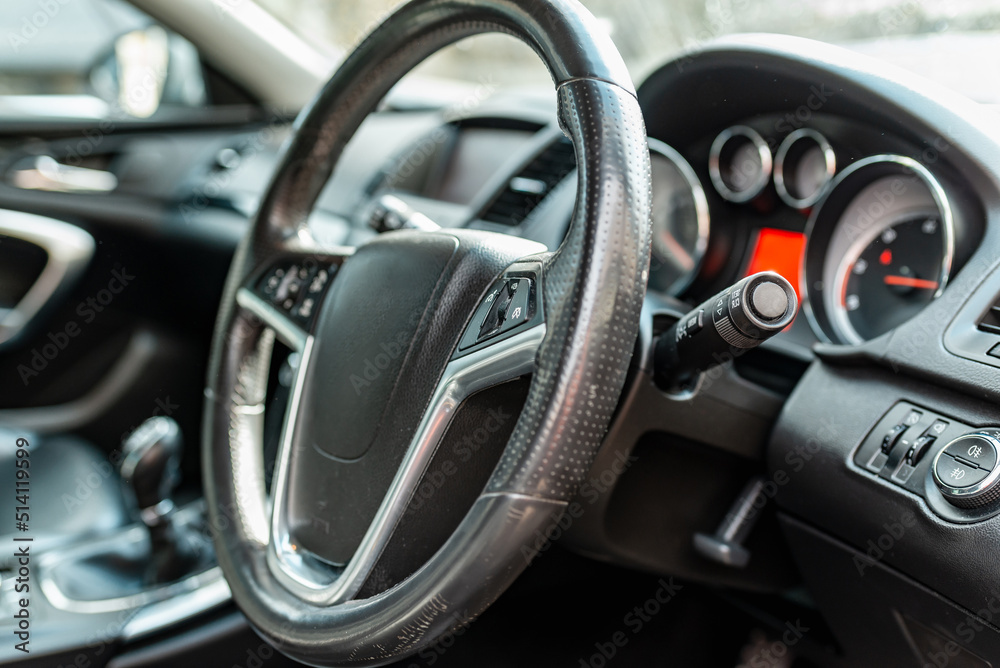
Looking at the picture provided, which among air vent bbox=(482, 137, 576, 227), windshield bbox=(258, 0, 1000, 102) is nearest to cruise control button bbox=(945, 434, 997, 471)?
windshield bbox=(258, 0, 1000, 102)

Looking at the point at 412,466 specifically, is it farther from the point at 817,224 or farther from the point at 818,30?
the point at 818,30

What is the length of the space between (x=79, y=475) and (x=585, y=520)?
100 cm

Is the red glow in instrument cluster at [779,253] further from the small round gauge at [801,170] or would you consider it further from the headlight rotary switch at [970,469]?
the headlight rotary switch at [970,469]

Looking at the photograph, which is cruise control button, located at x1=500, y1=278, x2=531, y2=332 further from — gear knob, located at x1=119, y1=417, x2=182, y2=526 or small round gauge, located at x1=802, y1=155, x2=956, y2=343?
gear knob, located at x1=119, y1=417, x2=182, y2=526

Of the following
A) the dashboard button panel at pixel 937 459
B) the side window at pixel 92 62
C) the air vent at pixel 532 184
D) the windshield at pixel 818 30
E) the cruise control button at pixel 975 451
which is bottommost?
the side window at pixel 92 62

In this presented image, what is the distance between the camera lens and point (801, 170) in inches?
44.6

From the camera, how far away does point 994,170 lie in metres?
0.81

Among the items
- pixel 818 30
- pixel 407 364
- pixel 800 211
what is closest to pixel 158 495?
pixel 407 364

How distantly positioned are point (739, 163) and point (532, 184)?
0.36 m

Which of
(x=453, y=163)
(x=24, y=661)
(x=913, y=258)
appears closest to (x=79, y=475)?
(x=24, y=661)

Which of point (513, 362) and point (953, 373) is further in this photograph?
point (953, 373)

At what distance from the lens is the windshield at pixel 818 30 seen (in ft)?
3.56

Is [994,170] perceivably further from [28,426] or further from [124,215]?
[28,426]

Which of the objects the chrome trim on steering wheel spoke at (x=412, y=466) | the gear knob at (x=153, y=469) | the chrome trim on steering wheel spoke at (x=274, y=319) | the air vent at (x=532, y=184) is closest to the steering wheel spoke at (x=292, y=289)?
the chrome trim on steering wheel spoke at (x=274, y=319)
